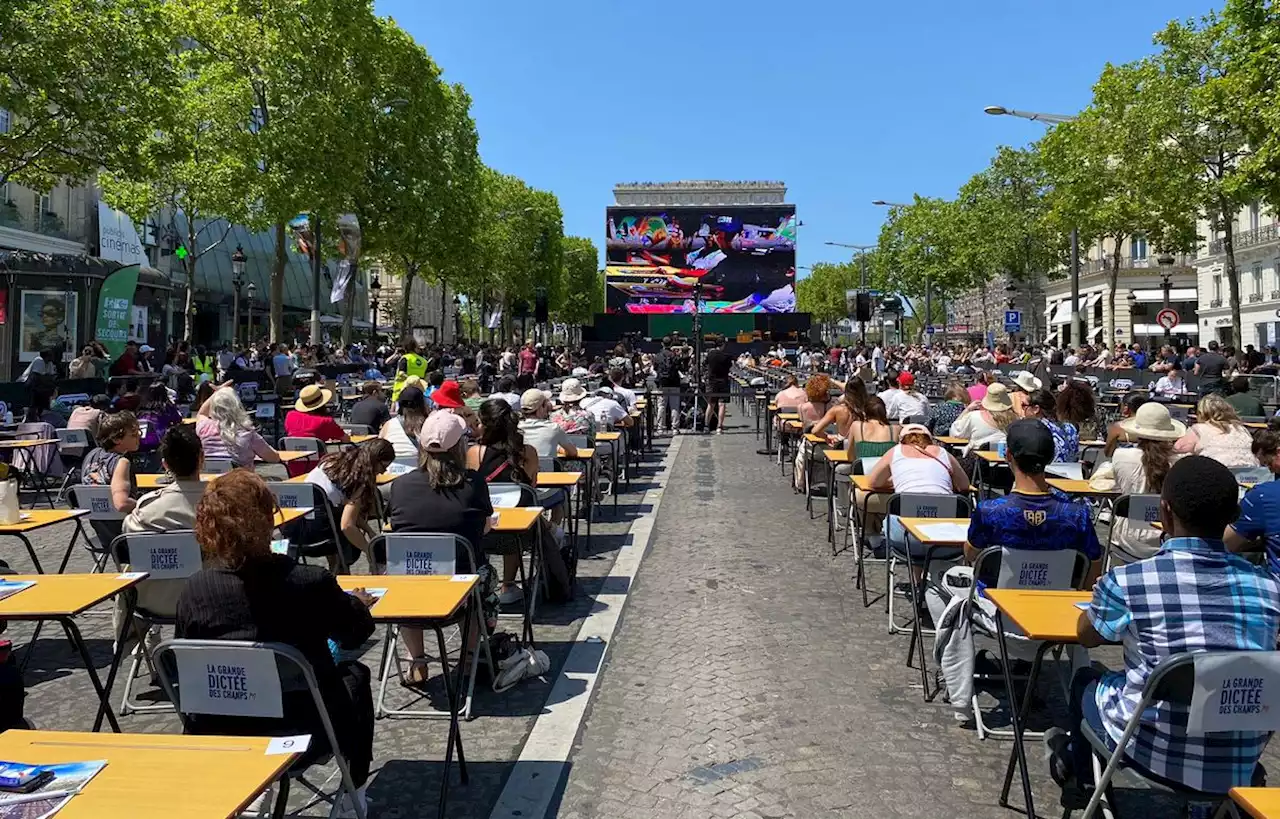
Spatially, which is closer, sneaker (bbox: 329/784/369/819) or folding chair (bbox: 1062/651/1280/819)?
folding chair (bbox: 1062/651/1280/819)

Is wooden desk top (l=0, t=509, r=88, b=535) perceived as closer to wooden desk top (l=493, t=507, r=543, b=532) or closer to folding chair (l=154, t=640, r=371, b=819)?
wooden desk top (l=493, t=507, r=543, b=532)

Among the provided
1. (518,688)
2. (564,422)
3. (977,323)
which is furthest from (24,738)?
(977,323)

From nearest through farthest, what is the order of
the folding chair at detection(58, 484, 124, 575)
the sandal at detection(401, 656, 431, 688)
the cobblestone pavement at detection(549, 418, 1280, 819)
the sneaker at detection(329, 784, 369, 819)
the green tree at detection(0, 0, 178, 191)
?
the sneaker at detection(329, 784, 369, 819) < the cobblestone pavement at detection(549, 418, 1280, 819) < the sandal at detection(401, 656, 431, 688) < the folding chair at detection(58, 484, 124, 575) < the green tree at detection(0, 0, 178, 191)

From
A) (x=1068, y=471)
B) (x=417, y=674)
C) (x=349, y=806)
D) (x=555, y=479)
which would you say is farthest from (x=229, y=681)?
(x=1068, y=471)

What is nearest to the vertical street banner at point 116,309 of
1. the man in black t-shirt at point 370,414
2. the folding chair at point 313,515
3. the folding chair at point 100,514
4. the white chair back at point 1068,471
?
the man in black t-shirt at point 370,414

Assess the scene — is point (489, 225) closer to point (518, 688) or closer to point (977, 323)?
point (518, 688)

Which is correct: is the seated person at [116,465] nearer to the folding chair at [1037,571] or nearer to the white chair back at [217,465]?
the white chair back at [217,465]

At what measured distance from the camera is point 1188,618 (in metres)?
3.04

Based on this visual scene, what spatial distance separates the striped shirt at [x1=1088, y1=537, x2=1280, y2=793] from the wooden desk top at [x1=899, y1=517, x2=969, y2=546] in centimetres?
203

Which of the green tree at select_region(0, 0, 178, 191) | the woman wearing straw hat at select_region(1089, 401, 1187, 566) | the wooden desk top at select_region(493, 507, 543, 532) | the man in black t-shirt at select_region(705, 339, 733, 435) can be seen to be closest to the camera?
the wooden desk top at select_region(493, 507, 543, 532)

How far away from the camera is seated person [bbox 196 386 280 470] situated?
8.26 m

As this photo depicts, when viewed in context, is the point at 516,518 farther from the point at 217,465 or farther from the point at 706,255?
the point at 706,255

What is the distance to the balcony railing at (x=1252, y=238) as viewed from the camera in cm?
4500

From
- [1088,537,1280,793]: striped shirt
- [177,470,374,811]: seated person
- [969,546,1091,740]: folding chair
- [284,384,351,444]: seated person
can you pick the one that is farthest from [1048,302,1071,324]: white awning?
[177,470,374,811]: seated person
